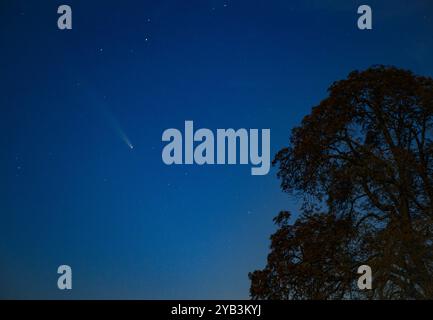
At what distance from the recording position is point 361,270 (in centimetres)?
574

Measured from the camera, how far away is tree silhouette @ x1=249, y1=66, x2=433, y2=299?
5777mm

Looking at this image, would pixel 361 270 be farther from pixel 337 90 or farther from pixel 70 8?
pixel 70 8

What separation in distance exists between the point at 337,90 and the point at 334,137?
493 millimetres

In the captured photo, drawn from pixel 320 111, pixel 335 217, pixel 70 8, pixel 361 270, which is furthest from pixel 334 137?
pixel 70 8

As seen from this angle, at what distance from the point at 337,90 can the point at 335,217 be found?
3.98 feet

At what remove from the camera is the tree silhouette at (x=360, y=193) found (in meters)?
5.78

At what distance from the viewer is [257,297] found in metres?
5.84

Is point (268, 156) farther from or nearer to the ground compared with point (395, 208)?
farther from the ground

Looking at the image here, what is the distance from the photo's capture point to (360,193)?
19.9 feet
